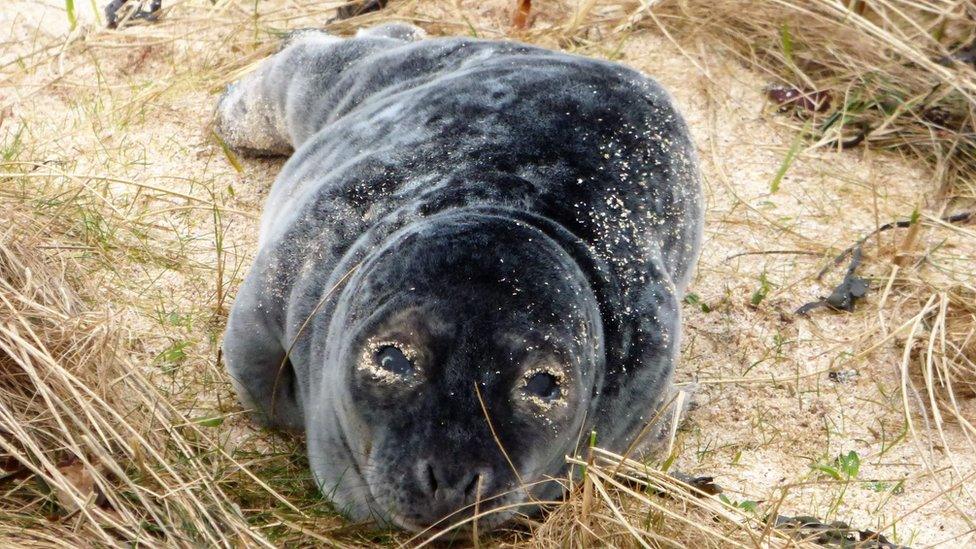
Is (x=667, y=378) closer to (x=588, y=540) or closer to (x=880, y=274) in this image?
(x=588, y=540)

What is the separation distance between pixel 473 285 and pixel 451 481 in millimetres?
430

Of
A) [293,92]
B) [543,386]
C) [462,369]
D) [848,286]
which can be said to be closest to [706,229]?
[848,286]

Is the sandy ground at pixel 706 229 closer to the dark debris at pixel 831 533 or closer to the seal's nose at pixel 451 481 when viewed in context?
A: the dark debris at pixel 831 533

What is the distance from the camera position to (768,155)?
5.09m

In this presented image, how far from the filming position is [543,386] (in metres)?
2.66

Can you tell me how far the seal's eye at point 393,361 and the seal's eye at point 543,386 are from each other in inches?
10.6

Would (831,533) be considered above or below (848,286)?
above

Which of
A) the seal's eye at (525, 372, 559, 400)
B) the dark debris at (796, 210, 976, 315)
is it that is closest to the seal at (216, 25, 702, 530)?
the seal's eye at (525, 372, 559, 400)

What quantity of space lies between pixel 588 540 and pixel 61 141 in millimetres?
2998

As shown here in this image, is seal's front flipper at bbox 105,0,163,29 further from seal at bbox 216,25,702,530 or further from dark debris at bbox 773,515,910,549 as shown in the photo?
dark debris at bbox 773,515,910,549

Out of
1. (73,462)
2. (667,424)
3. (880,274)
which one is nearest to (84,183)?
(73,462)

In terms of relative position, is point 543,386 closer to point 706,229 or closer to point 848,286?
point 848,286

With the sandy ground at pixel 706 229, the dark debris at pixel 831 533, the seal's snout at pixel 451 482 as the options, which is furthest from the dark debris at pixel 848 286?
the seal's snout at pixel 451 482

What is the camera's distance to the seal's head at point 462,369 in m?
2.58
